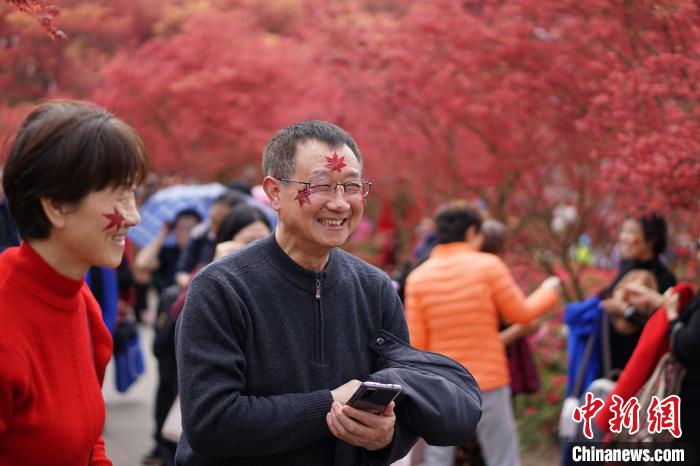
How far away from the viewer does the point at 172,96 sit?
16.7 metres

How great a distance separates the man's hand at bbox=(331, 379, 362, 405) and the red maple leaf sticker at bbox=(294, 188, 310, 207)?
56 centimetres

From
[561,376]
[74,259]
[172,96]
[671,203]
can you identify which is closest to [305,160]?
[74,259]

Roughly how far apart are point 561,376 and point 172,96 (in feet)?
34.5

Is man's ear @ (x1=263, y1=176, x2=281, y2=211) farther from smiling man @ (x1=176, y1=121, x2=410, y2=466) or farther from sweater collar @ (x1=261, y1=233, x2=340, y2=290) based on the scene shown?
sweater collar @ (x1=261, y1=233, x2=340, y2=290)

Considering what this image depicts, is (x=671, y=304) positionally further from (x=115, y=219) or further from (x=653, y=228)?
(x=115, y=219)

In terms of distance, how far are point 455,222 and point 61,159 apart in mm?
3719

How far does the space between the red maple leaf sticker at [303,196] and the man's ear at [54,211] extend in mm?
743

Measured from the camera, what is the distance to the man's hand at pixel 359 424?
8.48 ft

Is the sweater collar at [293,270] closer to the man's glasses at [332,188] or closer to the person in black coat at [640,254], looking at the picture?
the man's glasses at [332,188]

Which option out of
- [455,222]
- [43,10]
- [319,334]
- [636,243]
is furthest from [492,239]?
[319,334]

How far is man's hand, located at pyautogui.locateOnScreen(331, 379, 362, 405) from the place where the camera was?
8.65 feet

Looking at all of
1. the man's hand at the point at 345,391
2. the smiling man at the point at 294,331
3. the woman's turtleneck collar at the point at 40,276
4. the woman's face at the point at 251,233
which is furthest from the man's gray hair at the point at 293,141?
the woman's face at the point at 251,233

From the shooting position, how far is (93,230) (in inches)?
93.5

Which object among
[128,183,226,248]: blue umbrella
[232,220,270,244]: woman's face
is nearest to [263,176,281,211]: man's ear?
[232,220,270,244]: woman's face
